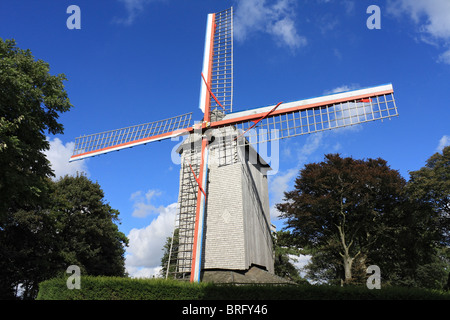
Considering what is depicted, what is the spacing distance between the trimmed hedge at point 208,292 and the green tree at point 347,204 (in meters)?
13.4

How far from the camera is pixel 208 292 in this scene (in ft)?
38.0

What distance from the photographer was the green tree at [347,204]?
24.4 metres

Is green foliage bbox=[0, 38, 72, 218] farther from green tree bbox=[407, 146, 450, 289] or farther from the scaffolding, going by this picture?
green tree bbox=[407, 146, 450, 289]

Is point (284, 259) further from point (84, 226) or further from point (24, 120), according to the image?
point (24, 120)

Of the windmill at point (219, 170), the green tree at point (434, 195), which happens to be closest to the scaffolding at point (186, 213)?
the windmill at point (219, 170)

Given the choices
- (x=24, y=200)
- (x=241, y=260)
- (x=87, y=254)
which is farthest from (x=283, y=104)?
(x=87, y=254)

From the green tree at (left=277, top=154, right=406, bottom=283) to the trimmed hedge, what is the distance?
1341 cm

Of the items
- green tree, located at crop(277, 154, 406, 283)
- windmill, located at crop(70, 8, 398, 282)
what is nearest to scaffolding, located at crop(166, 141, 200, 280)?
windmill, located at crop(70, 8, 398, 282)

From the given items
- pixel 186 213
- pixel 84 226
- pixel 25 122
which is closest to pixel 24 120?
pixel 25 122

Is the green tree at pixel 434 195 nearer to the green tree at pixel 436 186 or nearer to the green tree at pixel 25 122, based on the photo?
the green tree at pixel 436 186

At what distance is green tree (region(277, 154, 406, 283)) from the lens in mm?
24406

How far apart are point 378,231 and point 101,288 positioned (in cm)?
2125

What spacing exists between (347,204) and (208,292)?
16.1 metres
